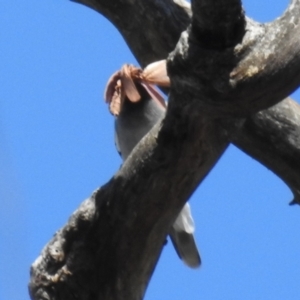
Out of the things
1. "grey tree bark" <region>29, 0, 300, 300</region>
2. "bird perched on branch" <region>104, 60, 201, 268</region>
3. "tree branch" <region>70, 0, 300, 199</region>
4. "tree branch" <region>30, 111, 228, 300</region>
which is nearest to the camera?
"grey tree bark" <region>29, 0, 300, 300</region>

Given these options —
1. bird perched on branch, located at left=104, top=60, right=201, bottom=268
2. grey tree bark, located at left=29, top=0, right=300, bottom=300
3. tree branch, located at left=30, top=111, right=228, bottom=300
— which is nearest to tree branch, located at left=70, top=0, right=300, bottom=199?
grey tree bark, located at left=29, top=0, right=300, bottom=300

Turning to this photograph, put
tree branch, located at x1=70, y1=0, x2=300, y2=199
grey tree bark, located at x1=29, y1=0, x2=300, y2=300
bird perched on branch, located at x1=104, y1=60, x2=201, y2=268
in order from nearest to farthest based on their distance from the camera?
1. grey tree bark, located at x1=29, y1=0, x2=300, y2=300
2. tree branch, located at x1=70, y1=0, x2=300, y2=199
3. bird perched on branch, located at x1=104, y1=60, x2=201, y2=268

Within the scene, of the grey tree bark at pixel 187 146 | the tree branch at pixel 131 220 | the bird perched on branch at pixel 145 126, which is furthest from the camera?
the bird perched on branch at pixel 145 126

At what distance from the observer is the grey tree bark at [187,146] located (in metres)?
1.46

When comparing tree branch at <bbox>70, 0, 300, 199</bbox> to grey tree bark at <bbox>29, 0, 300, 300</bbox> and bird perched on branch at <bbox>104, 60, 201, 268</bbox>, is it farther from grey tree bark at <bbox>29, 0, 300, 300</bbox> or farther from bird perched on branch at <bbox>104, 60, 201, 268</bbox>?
bird perched on branch at <bbox>104, 60, 201, 268</bbox>

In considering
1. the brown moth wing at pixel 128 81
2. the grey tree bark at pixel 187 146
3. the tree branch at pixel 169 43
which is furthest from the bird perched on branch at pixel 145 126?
the grey tree bark at pixel 187 146

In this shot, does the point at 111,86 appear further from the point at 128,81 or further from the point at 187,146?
the point at 187,146

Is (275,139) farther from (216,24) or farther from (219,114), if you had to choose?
(216,24)

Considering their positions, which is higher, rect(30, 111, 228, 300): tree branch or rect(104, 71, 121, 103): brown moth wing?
rect(104, 71, 121, 103): brown moth wing

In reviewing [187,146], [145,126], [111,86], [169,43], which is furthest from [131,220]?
[145,126]

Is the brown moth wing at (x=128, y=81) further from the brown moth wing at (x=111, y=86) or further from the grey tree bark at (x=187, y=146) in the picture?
the grey tree bark at (x=187, y=146)

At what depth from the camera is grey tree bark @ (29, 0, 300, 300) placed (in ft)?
4.78

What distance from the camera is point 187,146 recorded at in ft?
5.46

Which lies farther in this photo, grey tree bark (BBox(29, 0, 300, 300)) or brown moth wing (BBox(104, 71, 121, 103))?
brown moth wing (BBox(104, 71, 121, 103))
